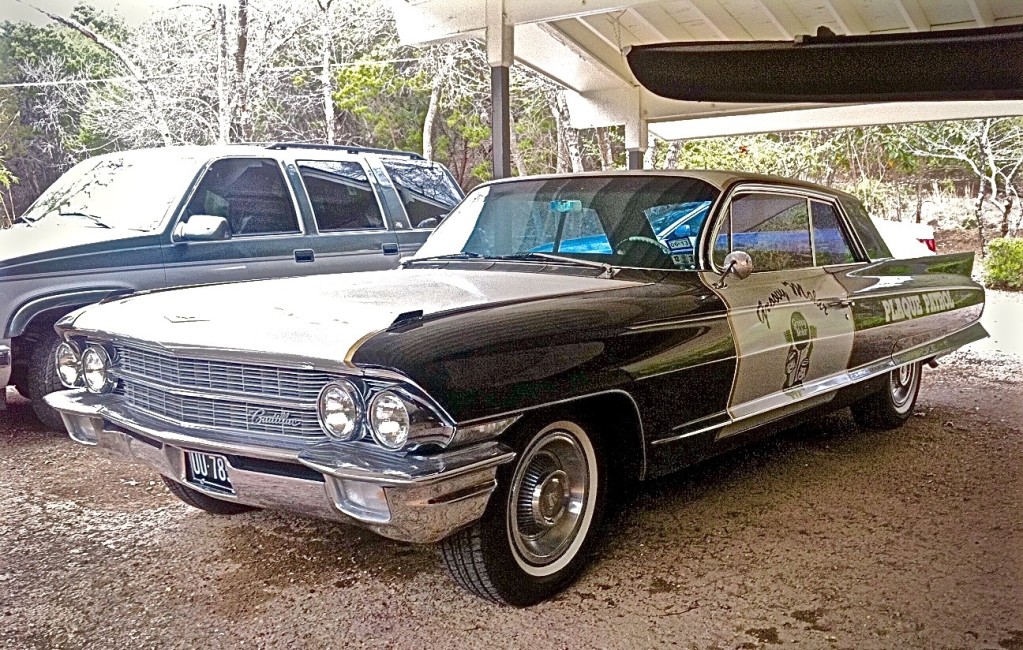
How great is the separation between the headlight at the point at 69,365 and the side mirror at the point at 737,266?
101 inches

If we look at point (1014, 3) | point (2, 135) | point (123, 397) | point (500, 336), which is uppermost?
point (1014, 3)

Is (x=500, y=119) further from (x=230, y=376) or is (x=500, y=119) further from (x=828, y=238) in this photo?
(x=230, y=376)

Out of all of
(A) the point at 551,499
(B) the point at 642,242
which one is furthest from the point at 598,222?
(A) the point at 551,499

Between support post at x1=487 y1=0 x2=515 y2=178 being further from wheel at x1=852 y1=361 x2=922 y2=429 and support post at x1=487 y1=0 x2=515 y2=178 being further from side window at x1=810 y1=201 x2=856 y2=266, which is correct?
wheel at x1=852 y1=361 x2=922 y2=429

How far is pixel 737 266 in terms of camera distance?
3561 millimetres

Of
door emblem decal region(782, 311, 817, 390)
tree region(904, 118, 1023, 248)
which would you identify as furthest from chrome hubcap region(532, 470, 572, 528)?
tree region(904, 118, 1023, 248)

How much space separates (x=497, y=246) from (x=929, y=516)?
2252 mm

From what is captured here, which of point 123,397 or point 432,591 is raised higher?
point 123,397

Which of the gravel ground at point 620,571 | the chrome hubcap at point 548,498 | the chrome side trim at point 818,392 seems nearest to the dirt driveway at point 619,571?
the gravel ground at point 620,571

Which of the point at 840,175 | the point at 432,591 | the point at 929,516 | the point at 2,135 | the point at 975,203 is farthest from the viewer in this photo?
the point at 975,203

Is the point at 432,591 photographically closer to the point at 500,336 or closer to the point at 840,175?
the point at 500,336

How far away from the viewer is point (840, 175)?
37.4 ft

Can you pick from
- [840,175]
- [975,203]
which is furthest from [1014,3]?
[975,203]

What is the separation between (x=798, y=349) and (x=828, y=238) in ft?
3.10
